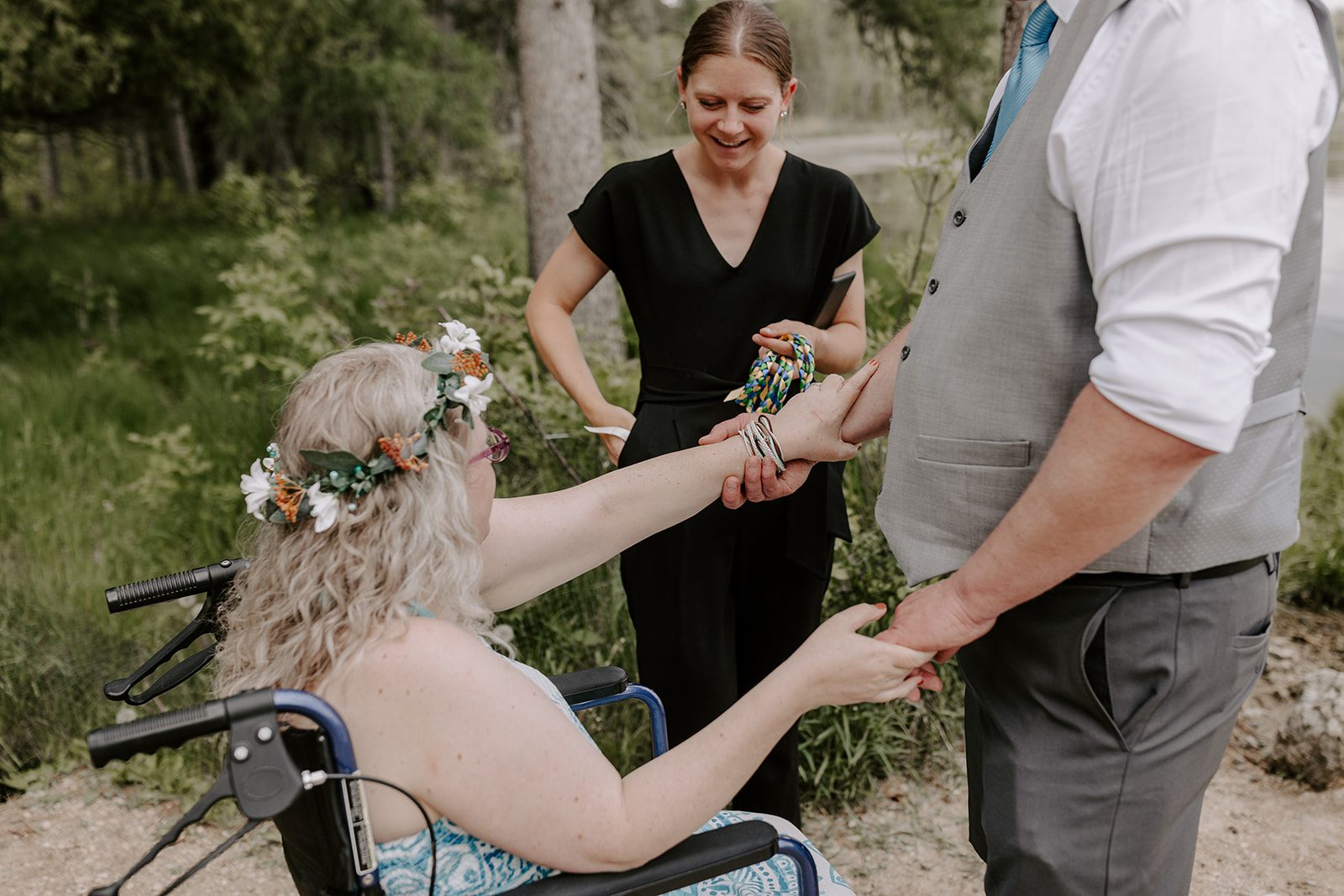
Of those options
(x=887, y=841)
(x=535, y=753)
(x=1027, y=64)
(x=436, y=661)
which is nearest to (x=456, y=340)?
(x=436, y=661)

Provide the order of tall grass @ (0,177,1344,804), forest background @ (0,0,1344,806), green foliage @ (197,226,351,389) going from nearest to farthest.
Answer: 1. tall grass @ (0,177,1344,804)
2. forest background @ (0,0,1344,806)
3. green foliage @ (197,226,351,389)

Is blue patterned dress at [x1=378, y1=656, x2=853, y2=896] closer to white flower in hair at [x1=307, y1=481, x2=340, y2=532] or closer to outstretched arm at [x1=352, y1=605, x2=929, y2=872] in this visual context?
outstretched arm at [x1=352, y1=605, x2=929, y2=872]

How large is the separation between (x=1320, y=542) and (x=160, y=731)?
13.9 ft

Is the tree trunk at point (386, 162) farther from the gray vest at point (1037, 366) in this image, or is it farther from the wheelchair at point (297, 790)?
the gray vest at point (1037, 366)

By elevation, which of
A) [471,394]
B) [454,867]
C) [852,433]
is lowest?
[454,867]

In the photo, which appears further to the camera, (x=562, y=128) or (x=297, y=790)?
(x=562, y=128)

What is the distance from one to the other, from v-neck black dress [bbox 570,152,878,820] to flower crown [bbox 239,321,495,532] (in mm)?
971

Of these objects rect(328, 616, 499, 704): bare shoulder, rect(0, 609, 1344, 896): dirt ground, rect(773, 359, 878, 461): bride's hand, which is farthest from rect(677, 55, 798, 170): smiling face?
rect(0, 609, 1344, 896): dirt ground

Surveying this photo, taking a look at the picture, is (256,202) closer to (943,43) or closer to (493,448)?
(943,43)

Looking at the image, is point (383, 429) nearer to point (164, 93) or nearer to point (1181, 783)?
point (1181, 783)

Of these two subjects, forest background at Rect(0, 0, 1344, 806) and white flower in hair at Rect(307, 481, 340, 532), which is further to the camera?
forest background at Rect(0, 0, 1344, 806)

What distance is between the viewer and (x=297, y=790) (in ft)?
3.78

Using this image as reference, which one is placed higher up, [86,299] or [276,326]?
[276,326]

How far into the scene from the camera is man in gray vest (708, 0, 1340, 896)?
101cm
